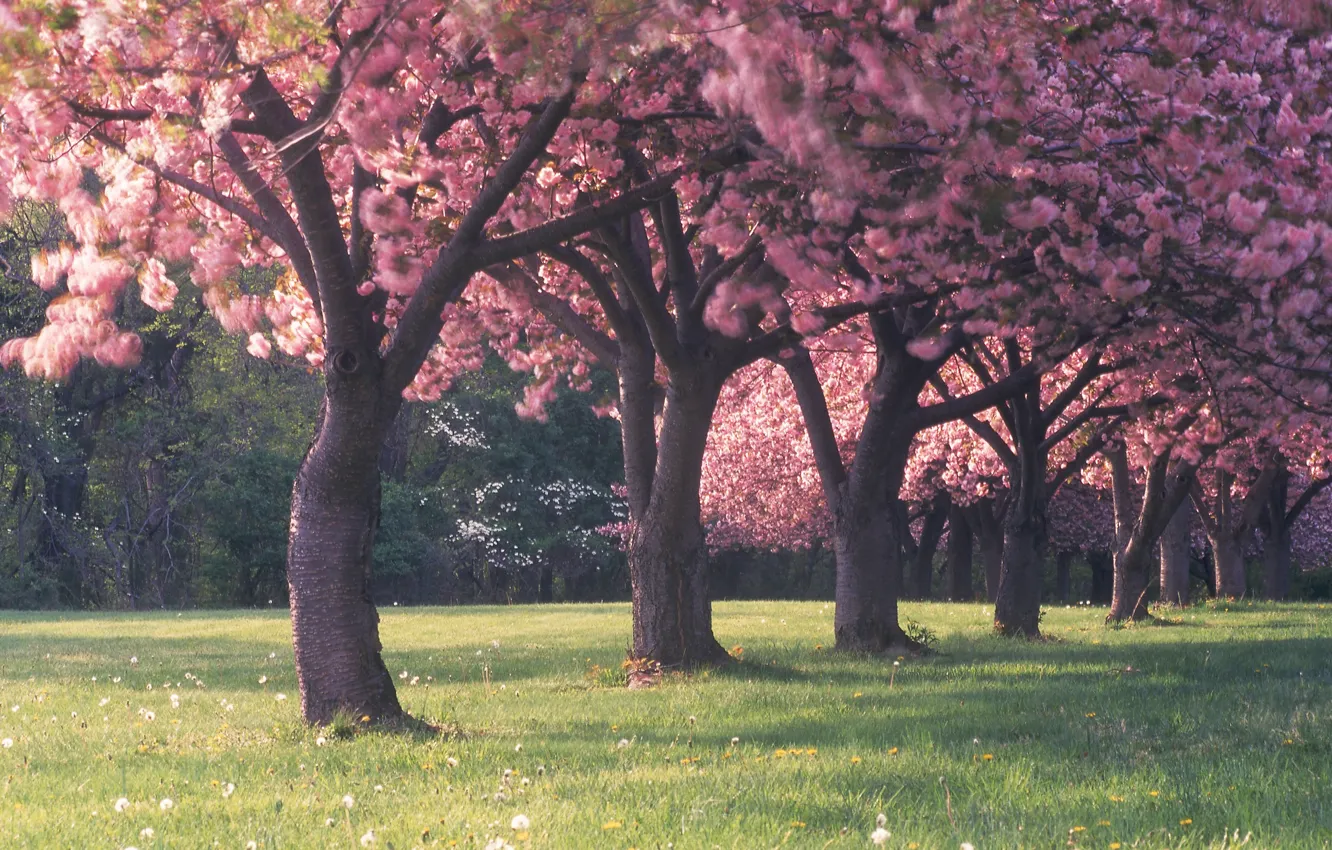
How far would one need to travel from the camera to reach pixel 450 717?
10.8 meters

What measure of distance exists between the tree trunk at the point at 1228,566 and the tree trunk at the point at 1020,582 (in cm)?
1562

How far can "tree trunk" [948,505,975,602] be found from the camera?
149 ft

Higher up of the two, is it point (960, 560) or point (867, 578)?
point (960, 560)

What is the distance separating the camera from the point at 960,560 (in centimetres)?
4631

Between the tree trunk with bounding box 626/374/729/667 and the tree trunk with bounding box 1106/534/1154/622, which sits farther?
the tree trunk with bounding box 1106/534/1154/622

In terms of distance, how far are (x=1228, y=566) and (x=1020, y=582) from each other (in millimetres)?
16714

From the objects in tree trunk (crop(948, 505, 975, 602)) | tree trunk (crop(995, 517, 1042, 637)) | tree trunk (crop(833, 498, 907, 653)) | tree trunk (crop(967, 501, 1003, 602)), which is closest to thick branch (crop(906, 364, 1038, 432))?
tree trunk (crop(833, 498, 907, 653))

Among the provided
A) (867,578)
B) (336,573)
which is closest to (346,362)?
(336,573)

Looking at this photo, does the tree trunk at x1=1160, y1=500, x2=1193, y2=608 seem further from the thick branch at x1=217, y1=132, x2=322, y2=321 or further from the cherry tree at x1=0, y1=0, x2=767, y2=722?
the thick branch at x1=217, y1=132, x2=322, y2=321

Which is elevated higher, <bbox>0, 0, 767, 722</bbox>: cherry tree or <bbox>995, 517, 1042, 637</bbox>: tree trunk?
<bbox>0, 0, 767, 722</bbox>: cherry tree

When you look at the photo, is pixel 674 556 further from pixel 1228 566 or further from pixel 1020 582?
pixel 1228 566

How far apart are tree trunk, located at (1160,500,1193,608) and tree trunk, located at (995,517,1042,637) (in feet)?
34.2

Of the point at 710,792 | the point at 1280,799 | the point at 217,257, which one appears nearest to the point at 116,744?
the point at 217,257

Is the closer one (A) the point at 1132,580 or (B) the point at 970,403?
(B) the point at 970,403
